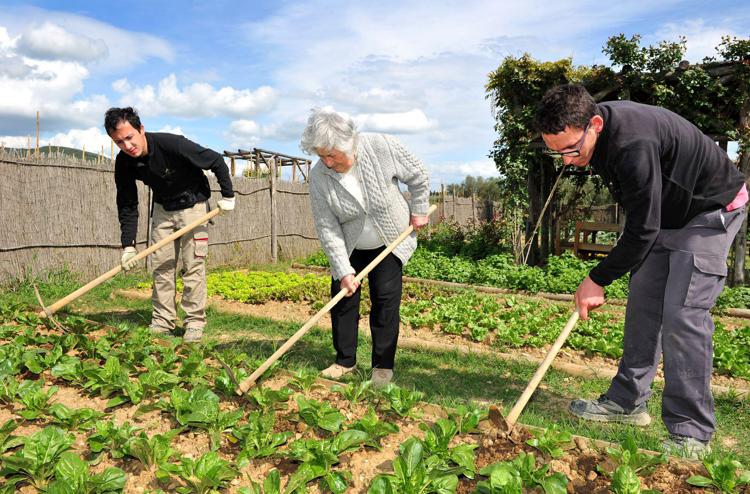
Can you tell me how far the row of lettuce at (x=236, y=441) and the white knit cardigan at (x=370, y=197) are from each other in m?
0.88

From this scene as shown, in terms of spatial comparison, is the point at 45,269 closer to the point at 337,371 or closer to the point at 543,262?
the point at 337,371

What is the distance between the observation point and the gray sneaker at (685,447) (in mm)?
2492

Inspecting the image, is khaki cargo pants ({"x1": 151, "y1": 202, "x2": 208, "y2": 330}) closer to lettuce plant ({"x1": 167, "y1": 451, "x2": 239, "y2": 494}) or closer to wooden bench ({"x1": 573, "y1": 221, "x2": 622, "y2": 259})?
lettuce plant ({"x1": 167, "y1": 451, "x2": 239, "y2": 494})

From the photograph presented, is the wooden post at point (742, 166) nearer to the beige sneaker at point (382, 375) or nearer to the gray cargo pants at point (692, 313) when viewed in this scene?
the gray cargo pants at point (692, 313)

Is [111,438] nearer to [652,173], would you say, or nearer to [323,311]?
[323,311]

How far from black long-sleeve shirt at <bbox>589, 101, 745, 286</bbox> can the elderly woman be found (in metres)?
1.16

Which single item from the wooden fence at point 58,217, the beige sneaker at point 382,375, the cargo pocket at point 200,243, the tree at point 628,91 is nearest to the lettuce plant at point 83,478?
the beige sneaker at point 382,375

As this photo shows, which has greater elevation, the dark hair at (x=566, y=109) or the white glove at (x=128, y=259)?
the dark hair at (x=566, y=109)

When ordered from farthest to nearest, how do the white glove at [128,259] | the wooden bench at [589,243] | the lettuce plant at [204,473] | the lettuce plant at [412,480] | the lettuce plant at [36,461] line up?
the wooden bench at [589,243] < the white glove at [128,259] < the lettuce plant at [36,461] < the lettuce plant at [204,473] < the lettuce plant at [412,480]

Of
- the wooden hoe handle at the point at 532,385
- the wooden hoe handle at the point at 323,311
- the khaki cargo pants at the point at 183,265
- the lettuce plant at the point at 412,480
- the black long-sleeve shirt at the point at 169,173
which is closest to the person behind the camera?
the lettuce plant at the point at 412,480

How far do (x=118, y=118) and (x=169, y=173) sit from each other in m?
0.55

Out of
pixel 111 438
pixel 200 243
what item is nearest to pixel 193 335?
pixel 200 243

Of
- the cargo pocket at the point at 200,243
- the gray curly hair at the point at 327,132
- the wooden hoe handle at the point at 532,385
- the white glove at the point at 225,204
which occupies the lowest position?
the wooden hoe handle at the point at 532,385

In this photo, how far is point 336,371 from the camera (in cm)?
362
